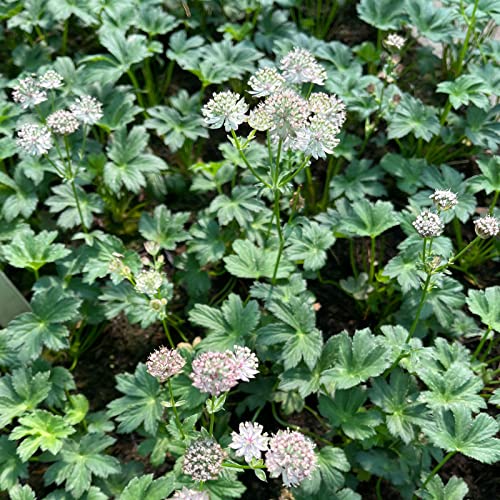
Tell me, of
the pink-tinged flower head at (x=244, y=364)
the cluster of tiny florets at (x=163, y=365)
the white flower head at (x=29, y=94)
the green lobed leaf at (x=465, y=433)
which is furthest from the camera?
the white flower head at (x=29, y=94)

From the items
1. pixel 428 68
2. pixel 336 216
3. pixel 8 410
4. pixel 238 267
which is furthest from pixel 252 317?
pixel 428 68

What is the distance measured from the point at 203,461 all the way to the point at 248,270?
1.04 meters

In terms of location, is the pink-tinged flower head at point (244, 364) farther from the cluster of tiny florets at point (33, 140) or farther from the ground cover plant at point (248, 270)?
the cluster of tiny florets at point (33, 140)

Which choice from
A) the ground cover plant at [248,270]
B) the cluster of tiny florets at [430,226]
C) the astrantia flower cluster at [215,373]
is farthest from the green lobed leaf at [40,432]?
the cluster of tiny florets at [430,226]

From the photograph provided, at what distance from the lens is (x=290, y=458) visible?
5.66ft

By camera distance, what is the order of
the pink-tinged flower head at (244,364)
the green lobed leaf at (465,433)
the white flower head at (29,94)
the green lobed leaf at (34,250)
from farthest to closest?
the green lobed leaf at (34,250) → the white flower head at (29,94) → the green lobed leaf at (465,433) → the pink-tinged flower head at (244,364)

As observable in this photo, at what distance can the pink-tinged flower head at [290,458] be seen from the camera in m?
1.72

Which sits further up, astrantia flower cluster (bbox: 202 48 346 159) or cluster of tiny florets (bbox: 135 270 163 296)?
astrantia flower cluster (bbox: 202 48 346 159)

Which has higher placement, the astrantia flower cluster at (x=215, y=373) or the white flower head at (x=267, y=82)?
the white flower head at (x=267, y=82)

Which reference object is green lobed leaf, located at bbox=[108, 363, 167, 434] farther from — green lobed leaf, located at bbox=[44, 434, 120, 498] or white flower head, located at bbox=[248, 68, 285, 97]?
white flower head, located at bbox=[248, 68, 285, 97]

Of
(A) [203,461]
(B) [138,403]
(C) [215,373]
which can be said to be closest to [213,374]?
(C) [215,373]

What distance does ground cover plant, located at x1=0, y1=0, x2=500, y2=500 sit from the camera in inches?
88.4

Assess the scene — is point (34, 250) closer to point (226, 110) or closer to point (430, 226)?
point (226, 110)

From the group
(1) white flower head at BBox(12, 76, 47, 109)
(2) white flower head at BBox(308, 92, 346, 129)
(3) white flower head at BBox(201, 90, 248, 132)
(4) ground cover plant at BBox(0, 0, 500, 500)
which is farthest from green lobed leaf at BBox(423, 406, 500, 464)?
(1) white flower head at BBox(12, 76, 47, 109)
